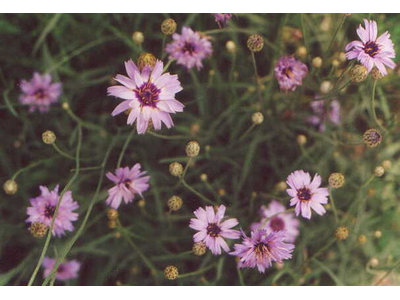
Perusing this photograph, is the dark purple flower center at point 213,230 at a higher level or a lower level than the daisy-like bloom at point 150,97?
lower

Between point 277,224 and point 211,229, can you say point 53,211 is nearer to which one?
point 211,229

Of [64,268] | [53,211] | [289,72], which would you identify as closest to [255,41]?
[289,72]

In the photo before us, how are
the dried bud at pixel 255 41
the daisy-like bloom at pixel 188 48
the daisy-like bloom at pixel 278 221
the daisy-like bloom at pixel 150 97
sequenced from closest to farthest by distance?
the daisy-like bloom at pixel 150 97 → the dried bud at pixel 255 41 → the daisy-like bloom at pixel 188 48 → the daisy-like bloom at pixel 278 221

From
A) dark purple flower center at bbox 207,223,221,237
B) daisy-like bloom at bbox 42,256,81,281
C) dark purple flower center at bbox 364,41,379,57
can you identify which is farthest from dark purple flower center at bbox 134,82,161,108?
daisy-like bloom at bbox 42,256,81,281

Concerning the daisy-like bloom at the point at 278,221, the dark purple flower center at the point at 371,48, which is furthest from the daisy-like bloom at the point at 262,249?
the dark purple flower center at the point at 371,48

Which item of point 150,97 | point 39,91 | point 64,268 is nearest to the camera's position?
point 150,97

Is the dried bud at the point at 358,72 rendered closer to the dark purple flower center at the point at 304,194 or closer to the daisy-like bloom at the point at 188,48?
the dark purple flower center at the point at 304,194
